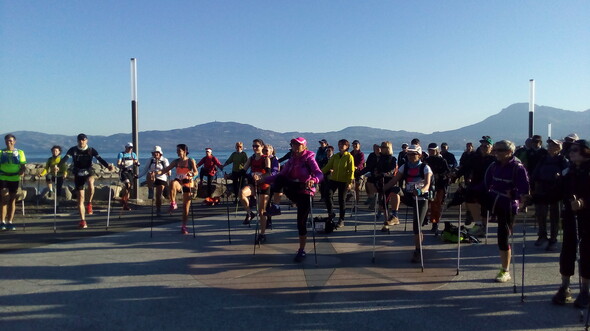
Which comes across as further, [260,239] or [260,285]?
[260,239]

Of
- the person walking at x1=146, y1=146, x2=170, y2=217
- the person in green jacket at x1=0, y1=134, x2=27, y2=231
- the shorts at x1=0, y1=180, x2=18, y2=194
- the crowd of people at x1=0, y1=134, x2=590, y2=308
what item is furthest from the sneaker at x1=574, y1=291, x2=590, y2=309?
the shorts at x1=0, y1=180, x2=18, y2=194

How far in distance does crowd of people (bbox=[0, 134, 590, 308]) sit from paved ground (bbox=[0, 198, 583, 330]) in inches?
19.5

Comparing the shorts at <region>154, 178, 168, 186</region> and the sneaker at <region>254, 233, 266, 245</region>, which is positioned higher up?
the shorts at <region>154, 178, 168, 186</region>

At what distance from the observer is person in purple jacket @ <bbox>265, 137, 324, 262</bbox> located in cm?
723

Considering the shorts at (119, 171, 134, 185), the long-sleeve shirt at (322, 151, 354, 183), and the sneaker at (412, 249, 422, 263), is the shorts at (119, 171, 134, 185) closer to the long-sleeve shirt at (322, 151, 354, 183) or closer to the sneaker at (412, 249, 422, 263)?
the long-sleeve shirt at (322, 151, 354, 183)

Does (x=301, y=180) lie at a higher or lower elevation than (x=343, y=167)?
lower

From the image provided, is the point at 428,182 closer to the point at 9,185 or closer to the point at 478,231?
the point at 478,231

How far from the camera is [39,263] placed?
7.15 m

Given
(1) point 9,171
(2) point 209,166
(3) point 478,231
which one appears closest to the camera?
(3) point 478,231

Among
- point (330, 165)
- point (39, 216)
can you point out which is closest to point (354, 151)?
point (330, 165)

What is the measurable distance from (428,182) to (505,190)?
1.31 metres

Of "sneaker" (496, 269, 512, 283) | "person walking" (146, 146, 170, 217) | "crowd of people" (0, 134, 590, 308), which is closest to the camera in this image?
"crowd of people" (0, 134, 590, 308)

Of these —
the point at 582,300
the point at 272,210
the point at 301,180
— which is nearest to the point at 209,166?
the point at 272,210

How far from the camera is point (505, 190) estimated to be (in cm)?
599
